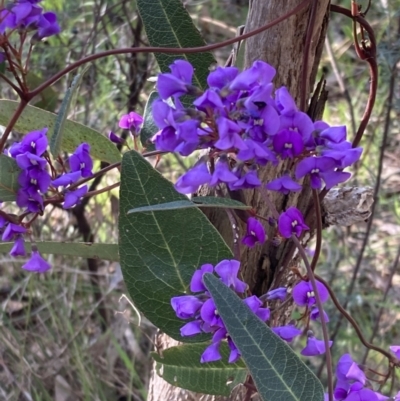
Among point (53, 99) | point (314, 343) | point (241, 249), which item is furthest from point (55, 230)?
point (314, 343)

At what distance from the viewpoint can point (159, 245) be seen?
721 millimetres

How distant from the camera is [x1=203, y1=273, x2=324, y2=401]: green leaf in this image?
0.58m

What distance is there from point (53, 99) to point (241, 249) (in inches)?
22.9

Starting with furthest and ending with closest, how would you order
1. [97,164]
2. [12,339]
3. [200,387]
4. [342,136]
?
[97,164] → [12,339] → [200,387] → [342,136]

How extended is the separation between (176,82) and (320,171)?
0.52 feet

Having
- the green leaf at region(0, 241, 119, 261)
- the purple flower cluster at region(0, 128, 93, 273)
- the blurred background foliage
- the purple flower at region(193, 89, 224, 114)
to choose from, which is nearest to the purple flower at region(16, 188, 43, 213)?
the purple flower cluster at region(0, 128, 93, 273)

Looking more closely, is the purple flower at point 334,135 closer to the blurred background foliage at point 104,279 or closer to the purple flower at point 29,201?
the purple flower at point 29,201

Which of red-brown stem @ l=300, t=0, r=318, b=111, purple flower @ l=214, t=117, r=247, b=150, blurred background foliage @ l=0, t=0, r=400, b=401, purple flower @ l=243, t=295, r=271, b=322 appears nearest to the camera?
purple flower @ l=214, t=117, r=247, b=150

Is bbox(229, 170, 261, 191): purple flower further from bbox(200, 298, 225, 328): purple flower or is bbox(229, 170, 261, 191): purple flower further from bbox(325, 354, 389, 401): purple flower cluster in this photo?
bbox(325, 354, 389, 401): purple flower cluster

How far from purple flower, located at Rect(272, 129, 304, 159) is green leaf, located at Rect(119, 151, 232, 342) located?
14 centimetres

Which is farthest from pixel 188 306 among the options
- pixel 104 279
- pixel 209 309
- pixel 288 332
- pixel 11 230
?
pixel 104 279

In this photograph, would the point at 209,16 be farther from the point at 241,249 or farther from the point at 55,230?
the point at 241,249

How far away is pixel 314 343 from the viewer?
2.42ft

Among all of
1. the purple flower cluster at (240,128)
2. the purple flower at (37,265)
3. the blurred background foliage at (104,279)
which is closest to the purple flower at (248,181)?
the purple flower cluster at (240,128)
